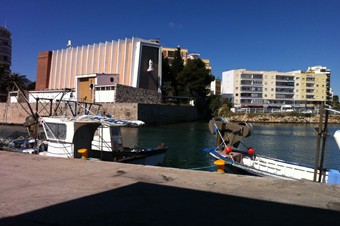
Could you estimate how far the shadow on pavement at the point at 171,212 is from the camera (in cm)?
569

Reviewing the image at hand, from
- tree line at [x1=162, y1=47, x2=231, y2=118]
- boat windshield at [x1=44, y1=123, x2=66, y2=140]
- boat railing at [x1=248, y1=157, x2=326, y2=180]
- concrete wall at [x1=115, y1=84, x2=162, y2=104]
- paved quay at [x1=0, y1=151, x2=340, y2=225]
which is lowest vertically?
boat railing at [x1=248, y1=157, x2=326, y2=180]

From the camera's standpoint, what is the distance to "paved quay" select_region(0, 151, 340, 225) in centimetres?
584

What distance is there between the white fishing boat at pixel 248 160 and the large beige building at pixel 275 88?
100 meters

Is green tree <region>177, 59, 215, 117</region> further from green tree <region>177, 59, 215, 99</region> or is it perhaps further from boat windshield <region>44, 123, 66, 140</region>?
boat windshield <region>44, 123, 66, 140</region>

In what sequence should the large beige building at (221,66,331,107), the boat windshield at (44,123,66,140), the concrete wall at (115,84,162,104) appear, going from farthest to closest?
1. the large beige building at (221,66,331,107)
2. the concrete wall at (115,84,162,104)
3. the boat windshield at (44,123,66,140)

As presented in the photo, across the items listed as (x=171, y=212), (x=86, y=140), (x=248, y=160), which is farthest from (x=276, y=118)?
(x=171, y=212)

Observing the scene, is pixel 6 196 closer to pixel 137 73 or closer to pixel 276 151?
pixel 276 151

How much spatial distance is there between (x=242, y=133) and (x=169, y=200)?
1447 cm

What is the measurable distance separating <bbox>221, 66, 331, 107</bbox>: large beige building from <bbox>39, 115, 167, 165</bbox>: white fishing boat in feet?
342

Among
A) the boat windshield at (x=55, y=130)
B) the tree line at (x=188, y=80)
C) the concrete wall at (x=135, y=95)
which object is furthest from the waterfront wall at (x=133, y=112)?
the boat windshield at (x=55, y=130)

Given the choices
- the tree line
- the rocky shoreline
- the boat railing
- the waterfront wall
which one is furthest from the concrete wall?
the boat railing

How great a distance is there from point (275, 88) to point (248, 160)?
109 m

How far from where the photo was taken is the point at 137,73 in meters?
71.1

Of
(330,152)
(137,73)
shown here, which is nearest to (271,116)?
(137,73)
